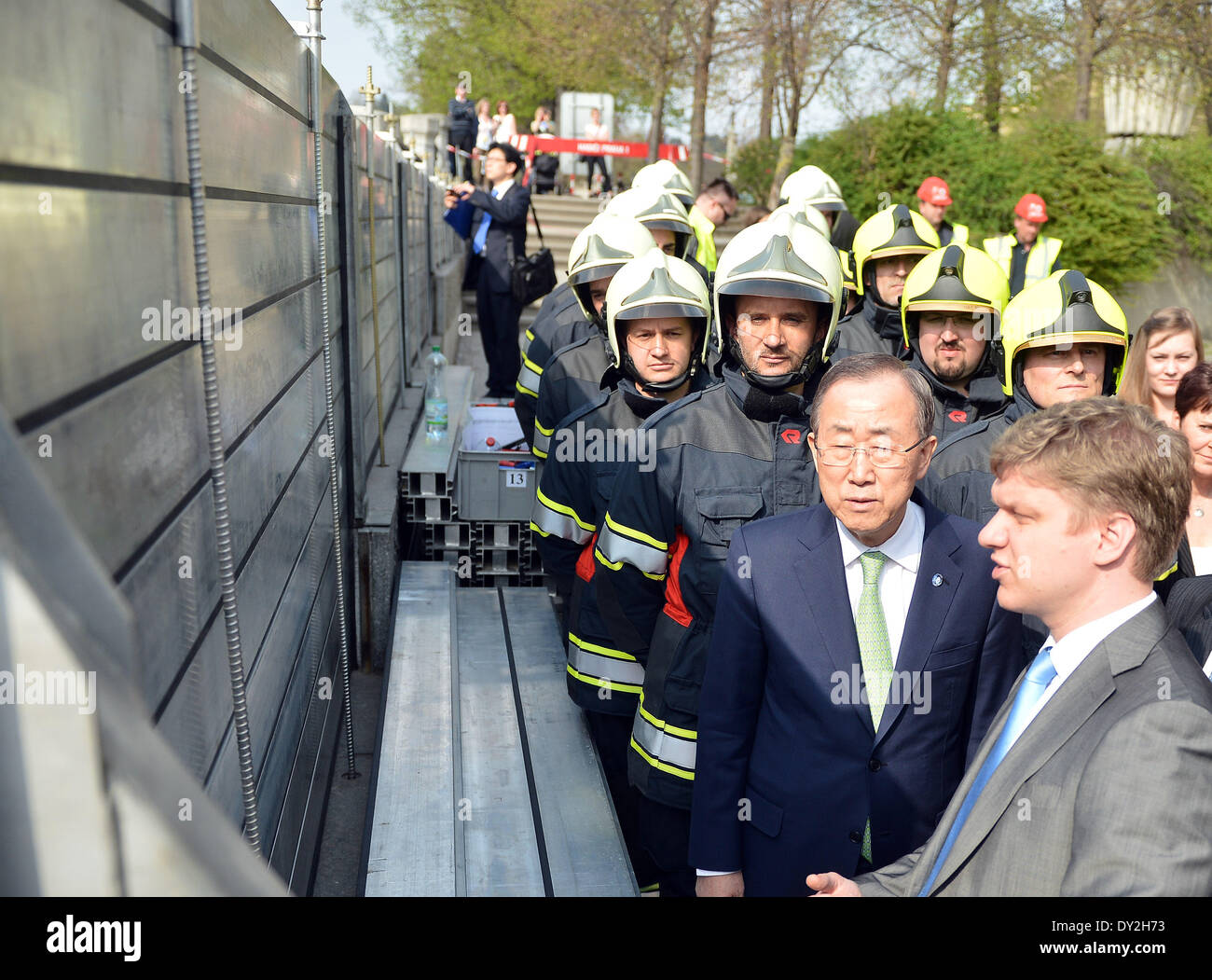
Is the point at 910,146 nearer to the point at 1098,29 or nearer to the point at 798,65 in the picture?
the point at 798,65

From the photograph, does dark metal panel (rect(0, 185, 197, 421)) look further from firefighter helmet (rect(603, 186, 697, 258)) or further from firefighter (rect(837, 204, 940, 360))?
firefighter (rect(837, 204, 940, 360))

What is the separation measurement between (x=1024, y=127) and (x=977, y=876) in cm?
2105

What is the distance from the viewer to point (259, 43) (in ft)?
11.3

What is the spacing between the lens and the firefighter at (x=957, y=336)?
15.8 feet

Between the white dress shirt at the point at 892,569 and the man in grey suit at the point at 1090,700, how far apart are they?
1.98 ft

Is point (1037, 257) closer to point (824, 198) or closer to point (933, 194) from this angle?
point (933, 194)

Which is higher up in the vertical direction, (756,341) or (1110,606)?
(756,341)

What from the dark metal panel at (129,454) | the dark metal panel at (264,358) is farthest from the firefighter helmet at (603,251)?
the dark metal panel at (129,454)

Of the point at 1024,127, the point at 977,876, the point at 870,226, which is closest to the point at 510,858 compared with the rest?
the point at 977,876

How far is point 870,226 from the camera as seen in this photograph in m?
7.18

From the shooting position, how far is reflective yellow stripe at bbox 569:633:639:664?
4168 millimetres

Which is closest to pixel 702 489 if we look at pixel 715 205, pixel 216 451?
pixel 216 451

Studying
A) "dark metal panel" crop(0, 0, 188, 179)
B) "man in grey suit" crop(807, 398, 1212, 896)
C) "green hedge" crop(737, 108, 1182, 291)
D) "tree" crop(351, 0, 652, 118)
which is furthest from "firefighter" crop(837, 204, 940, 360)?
"tree" crop(351, 0, 652, 118)

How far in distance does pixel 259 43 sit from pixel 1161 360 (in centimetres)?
310
